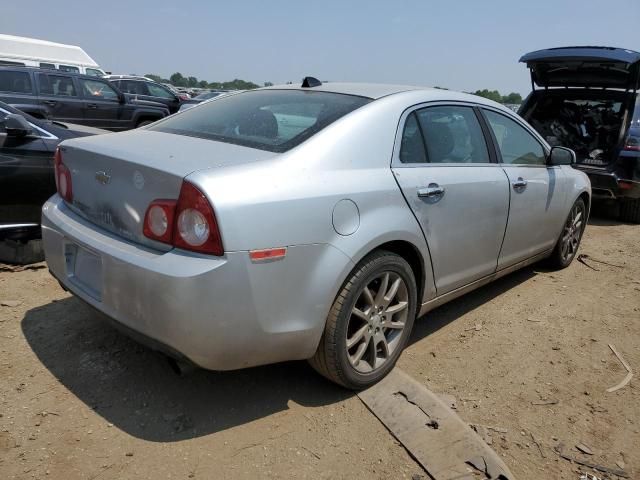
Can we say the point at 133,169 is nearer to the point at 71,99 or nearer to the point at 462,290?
the point at 462,290

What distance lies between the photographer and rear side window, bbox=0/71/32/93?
9.73m

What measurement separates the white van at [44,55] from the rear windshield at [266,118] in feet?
53.6

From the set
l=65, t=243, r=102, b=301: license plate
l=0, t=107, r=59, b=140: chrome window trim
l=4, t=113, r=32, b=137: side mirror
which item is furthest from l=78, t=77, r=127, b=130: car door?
l=65, t=243, r=102, b=301: license plate

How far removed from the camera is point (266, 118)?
2.94 m

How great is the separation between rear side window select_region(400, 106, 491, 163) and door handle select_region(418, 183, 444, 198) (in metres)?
0.16

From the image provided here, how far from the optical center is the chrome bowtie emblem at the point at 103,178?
8.29 feet

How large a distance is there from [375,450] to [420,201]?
1268mm

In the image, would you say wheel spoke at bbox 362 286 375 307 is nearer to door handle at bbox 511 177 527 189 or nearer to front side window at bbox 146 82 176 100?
door handle at bbox 511 177 527 189

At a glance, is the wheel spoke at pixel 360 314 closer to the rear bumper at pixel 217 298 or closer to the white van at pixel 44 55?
the rear bumper at pixel 217 298

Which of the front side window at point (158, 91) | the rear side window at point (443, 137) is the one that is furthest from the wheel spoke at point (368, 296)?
the front side window at point (158, 91)

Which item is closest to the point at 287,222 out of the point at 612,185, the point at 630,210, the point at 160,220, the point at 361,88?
the point at 160,220

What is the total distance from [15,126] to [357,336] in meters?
3.34

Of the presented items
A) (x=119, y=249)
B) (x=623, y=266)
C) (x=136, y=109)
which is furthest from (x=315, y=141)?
(x=136, y=109)

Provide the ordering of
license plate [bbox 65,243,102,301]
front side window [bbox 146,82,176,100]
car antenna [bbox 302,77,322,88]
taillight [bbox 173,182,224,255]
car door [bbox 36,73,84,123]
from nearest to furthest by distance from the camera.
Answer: taillight [bbox 173,182,224,255] → license plate [bbox 65,243,102,301] → car antenna [bbox 302,77,322,88] → car door [bbox 36,73,84,123] → front side window [bbox 146,82,176,100]
